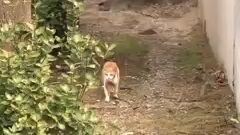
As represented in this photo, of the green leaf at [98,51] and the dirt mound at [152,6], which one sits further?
the dirt mound at [152,6]

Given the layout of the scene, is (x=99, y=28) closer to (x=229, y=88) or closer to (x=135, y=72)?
(x=135, y=72)

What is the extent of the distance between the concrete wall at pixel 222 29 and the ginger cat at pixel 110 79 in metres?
1.04

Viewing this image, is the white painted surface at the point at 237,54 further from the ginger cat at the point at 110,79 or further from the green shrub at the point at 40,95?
the green shrub at the point at 40,95

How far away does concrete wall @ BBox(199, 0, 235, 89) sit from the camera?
229 inches

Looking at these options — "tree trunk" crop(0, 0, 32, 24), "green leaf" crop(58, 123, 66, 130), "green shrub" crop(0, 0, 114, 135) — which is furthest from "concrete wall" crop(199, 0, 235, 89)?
"green leaf" crop(58, 123, 66, 130)

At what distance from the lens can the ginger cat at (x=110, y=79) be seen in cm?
574

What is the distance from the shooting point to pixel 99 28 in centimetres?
865

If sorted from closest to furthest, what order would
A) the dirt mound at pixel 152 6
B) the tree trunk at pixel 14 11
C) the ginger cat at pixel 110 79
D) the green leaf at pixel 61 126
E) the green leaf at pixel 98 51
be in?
the green leaf at pixel 61 126 < the green leaf at pixel 98 51 < the tree trunk at pixel 14 11 < the ginger cat at pixel 110 79 < the dirt mound at pixel 152 6

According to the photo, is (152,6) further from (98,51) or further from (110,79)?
(98,51)

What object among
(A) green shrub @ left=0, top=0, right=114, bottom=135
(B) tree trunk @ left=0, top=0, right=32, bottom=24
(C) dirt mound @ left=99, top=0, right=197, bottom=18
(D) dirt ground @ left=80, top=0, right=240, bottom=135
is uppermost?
(B) tree trunk @ left=0, top=0, right=32, bottom=24

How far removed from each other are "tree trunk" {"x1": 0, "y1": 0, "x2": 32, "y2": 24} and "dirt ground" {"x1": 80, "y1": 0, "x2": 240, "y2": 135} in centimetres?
114

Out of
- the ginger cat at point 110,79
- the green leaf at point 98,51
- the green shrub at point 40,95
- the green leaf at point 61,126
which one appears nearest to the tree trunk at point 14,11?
the green shrub at point 40,95

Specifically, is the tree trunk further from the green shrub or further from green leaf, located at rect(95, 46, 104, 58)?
green leaf, located at rect(95, 46, 104, 58)

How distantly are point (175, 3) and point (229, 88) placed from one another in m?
3.96
